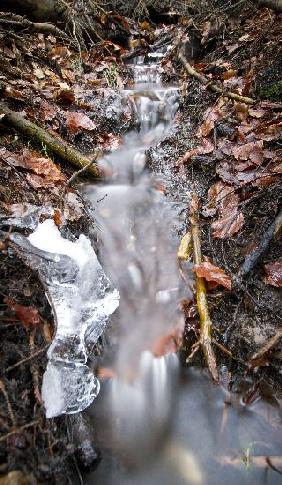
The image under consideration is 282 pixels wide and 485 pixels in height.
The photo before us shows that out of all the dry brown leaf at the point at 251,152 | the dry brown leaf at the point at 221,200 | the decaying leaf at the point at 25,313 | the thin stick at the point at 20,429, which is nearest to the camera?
the thin stick at the point at 20,429

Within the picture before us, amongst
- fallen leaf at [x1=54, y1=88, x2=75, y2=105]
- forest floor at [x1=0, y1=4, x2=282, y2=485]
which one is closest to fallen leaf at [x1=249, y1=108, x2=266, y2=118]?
forest floor at [x1=0, y1=4, x2=282, y2=485]

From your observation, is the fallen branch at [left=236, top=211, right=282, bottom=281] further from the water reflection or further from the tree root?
the water reflection

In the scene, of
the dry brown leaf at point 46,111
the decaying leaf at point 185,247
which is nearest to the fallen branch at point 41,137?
the dry brown leaf at point 46,111

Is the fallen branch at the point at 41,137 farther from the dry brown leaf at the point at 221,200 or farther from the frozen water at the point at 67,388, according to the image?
the frozen water at the point at 67,388

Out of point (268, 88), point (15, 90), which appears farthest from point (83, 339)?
point (268, 88)

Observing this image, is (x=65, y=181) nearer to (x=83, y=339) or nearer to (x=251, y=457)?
(x=83, y=339)

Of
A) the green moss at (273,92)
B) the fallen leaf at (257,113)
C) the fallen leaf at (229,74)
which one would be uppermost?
the fallen leaf at (229,74)
